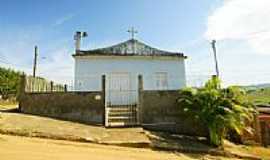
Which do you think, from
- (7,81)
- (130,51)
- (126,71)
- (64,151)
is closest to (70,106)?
(64,151)

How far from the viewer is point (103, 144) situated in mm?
8945

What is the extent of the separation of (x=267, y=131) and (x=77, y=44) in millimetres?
13149

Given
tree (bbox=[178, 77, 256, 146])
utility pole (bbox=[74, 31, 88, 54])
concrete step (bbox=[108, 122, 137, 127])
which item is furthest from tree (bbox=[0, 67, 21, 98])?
tree (bbox=[178, 77, 256, 146])

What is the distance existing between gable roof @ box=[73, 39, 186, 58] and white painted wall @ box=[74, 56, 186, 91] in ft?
1.05

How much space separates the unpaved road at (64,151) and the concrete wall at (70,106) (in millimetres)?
3801

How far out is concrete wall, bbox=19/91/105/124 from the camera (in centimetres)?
1243

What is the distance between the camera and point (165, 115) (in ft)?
41.1

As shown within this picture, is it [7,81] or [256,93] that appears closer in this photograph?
[256,93]

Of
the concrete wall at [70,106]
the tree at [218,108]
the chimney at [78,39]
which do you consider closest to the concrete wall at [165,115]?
the tree at [218,108]

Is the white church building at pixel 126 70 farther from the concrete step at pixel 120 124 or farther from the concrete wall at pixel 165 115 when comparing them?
the concrete step at pixel 120 124

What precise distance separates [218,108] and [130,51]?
928 cm

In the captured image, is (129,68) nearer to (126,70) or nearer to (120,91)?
(126,70)

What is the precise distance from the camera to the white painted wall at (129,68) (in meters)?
17.0

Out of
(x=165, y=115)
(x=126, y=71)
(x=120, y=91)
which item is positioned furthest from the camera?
(x=126, y=71)
